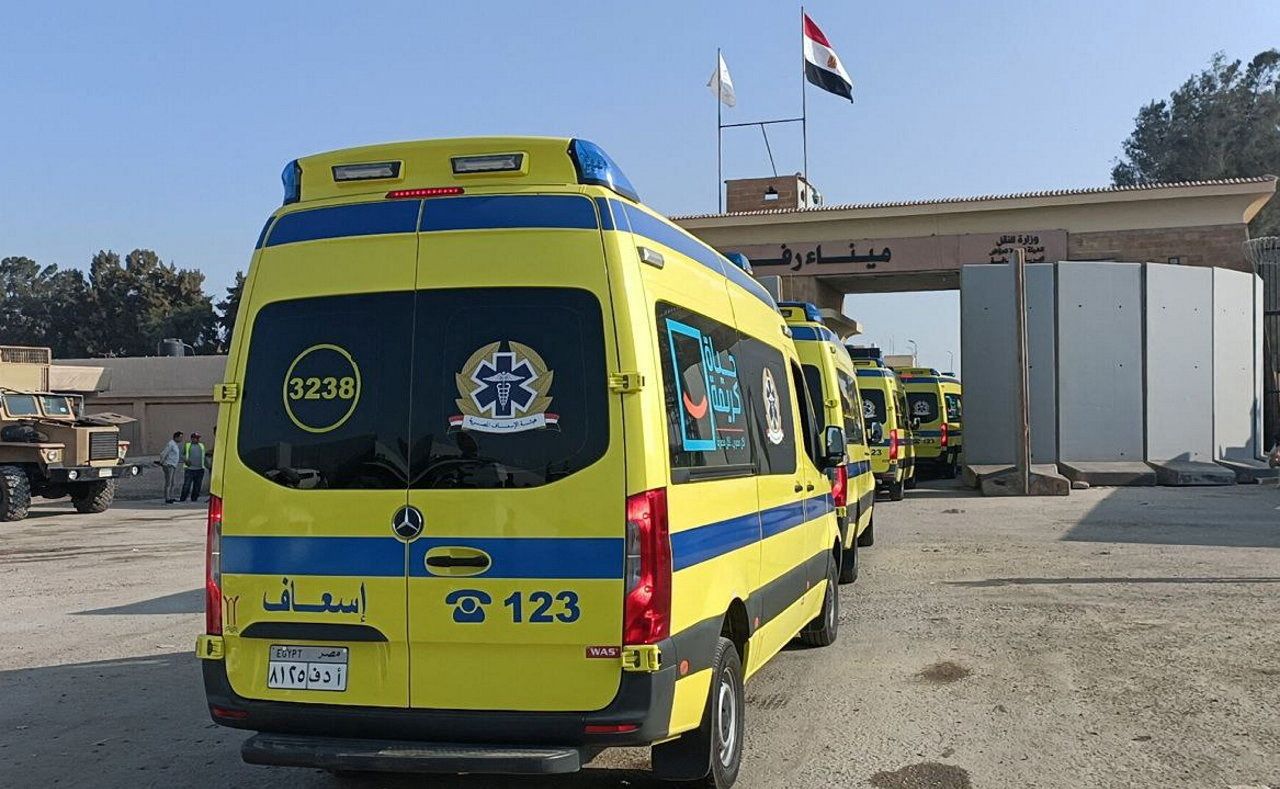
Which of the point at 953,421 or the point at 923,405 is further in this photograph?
the point at 953,421

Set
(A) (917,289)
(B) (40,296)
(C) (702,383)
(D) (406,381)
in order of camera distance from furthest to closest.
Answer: (B) (40,296) < (A) (917,289) < (C) (702,383) < (D) (406,381)

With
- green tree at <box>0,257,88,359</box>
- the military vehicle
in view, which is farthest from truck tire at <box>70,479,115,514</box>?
green tree at <box>0,257,88,359</box>

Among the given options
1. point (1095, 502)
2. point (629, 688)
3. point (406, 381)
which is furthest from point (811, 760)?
point (1095, 502)

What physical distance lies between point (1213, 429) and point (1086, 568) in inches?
691

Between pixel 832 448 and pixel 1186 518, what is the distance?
40.6 feet

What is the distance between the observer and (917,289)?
42.3 meters

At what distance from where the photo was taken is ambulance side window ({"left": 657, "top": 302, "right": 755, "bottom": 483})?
4746 mm

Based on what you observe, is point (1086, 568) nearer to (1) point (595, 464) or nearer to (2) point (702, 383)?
(2) point (702, 383)

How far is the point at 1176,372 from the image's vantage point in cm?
2747

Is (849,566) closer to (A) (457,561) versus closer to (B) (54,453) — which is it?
(A) (457,561)

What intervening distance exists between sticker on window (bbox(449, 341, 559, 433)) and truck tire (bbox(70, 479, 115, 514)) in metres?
22.4

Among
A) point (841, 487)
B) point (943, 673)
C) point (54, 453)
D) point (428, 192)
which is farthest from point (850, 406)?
point (54, 453)

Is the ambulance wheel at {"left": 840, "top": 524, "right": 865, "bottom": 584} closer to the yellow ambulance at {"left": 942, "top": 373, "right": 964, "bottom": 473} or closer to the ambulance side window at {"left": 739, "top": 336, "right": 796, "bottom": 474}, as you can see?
the ambulance side window at {"left": 739, "top": 336, "right": 796, "bottom": 474}

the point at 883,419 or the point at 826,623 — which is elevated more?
the point at 883,419
